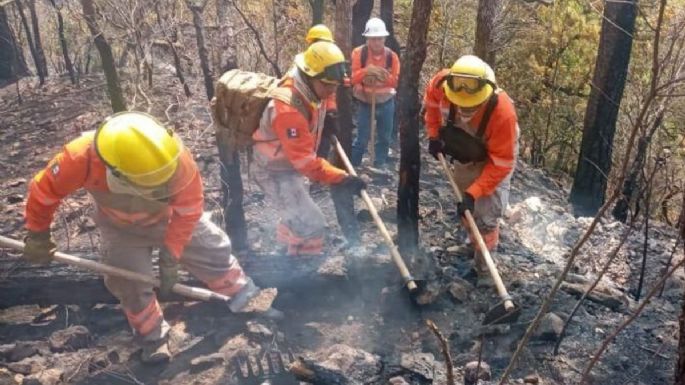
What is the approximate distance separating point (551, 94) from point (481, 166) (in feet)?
27.4

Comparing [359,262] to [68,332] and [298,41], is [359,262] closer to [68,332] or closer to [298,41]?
[68,332]

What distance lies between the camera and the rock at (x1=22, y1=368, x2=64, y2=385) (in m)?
3.89

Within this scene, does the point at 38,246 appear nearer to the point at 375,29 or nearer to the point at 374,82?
the point at 374,82

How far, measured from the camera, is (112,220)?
414 cm

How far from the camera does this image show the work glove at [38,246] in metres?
3.95

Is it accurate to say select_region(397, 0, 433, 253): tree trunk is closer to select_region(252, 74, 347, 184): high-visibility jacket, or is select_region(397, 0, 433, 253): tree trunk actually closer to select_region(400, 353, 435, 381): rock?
select_region(252, 74, 347, 184): high-visibility jacket

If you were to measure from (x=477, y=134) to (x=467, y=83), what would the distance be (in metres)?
0.48

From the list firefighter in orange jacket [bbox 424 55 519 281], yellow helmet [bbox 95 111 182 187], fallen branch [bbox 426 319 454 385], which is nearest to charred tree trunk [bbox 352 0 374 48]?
firefighter in orange jacket [bbox 424 55 519 281]

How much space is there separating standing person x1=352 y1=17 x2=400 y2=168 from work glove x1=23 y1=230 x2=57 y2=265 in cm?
403

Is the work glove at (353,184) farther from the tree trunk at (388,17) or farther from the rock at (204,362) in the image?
the tree trunk at (388,17)

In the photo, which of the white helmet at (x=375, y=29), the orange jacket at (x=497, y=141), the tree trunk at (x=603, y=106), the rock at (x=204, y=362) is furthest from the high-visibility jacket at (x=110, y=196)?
the tree trunk at (x=603, y=106)

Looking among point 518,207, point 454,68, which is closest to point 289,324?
point 454,68

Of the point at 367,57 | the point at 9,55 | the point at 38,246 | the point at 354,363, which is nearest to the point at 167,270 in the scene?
the point at 38,246

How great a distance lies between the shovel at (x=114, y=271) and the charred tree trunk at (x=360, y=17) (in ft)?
17.3
